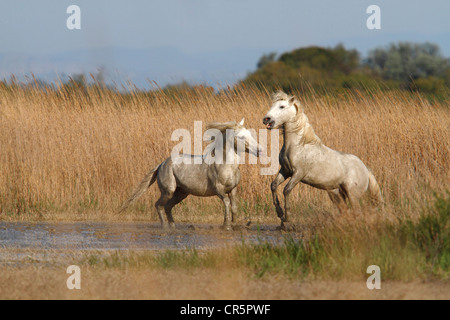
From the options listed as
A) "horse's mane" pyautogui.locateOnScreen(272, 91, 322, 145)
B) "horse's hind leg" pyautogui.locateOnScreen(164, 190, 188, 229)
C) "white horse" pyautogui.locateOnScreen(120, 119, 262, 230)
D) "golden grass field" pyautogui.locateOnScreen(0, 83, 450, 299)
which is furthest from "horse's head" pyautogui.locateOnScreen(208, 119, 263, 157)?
"golden grass field" pyautogui.locateOnScreen(0, 83, 450, 299)

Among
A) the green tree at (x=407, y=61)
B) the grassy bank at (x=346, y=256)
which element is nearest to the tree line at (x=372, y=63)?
the green tree at (x=407, y=61)

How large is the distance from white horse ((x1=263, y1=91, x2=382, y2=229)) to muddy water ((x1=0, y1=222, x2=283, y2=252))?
0.83m

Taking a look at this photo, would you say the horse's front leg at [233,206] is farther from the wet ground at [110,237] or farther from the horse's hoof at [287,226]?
the horse's hoof at [287,226]

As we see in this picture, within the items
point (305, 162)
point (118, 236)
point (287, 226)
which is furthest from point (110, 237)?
point (305, 162)

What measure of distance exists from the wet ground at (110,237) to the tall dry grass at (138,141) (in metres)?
0.98

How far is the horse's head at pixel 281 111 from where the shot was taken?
9.85m

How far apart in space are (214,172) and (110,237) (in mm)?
1755

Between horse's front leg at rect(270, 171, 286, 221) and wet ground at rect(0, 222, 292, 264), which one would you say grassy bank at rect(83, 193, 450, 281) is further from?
horse's front leg at rect(270, 171, 286, 221)

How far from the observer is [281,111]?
390 inches

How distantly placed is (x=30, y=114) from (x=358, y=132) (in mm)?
5754

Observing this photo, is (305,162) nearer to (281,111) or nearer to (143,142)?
(281,111)

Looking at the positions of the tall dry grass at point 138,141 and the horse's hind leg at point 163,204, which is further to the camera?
the tall dry grass at point 138,141

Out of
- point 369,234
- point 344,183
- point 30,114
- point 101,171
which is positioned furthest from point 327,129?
point 369,234
